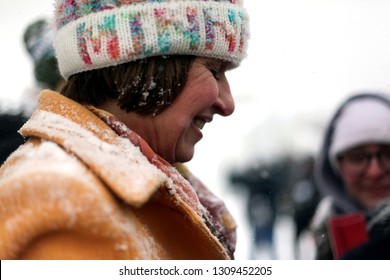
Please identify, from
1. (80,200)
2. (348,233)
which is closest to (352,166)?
(348,233)

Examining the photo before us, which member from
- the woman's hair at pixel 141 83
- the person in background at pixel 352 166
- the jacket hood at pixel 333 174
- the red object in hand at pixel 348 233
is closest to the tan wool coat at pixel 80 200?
the woman's hair at pixel 141 83

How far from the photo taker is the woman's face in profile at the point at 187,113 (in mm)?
1446

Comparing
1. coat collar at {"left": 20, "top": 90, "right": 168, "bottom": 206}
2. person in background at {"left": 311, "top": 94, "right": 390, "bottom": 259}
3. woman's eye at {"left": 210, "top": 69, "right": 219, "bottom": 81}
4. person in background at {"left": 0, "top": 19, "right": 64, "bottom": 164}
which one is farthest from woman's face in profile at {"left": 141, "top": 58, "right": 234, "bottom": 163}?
person in background at {"left": 311, "top": 94, "right": 390, "bottom": 259}

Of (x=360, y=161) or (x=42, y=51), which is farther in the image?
(x=360, y=161)

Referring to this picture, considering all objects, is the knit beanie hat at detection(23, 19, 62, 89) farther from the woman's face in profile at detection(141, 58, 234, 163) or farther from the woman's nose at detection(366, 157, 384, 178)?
the woman's nose at detection(366, 157, 384, 178)

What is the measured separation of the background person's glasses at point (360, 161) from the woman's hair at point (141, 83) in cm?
142

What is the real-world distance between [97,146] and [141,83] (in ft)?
0.93

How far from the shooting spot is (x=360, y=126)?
2752mm

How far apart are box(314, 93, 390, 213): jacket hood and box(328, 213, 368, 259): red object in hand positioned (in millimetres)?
399

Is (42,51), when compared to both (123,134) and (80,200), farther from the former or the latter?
(80,200)

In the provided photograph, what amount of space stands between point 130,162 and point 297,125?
334cm

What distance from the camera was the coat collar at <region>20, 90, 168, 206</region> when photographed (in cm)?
105
